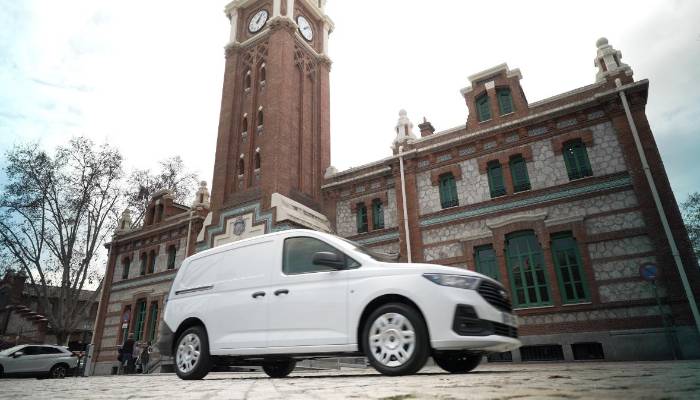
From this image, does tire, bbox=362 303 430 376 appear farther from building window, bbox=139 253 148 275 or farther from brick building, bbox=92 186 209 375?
building window, bbox=139 253 148 275

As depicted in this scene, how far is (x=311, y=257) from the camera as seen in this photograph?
19.4 ft

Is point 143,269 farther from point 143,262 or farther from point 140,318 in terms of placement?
point 140,318

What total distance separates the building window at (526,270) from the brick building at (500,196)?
4 centimetres

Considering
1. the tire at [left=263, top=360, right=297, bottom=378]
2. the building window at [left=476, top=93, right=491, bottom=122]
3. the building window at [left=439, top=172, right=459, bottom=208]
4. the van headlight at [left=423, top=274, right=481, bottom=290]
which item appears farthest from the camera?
the building window at [left=476, top=93, right=491, bottom=122]

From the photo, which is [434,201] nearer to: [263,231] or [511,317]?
[263,231]

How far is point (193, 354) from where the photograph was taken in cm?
632

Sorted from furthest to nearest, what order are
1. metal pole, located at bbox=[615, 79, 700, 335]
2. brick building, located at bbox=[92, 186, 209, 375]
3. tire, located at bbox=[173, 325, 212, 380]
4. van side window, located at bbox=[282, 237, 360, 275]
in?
brick building, located at bbox=[92, 186, 209, 375]
metal pole, located at bbox=[615, 79, 700, 335]
tire, located at bbox=[173, 325, 212, 380]
van side window, located at bbox=[282, 237, 360, 275]

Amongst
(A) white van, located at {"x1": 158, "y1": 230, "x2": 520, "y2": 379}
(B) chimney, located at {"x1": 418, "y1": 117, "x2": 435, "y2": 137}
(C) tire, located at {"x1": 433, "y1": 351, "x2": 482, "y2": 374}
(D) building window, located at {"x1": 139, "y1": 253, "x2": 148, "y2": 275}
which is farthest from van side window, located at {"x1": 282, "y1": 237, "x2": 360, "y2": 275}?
(D) building window, located at {"x1": 139, "y1": 253, "x2": 148, "y2": 275}

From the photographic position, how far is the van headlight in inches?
195

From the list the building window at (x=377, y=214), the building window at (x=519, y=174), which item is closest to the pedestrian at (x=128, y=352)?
the building window at (x=377, y=214)

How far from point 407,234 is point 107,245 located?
2309cm

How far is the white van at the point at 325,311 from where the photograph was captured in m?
4.79

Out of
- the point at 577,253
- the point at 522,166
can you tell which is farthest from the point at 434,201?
the point at 577,253

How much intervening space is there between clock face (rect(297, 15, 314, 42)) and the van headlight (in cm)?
2405
